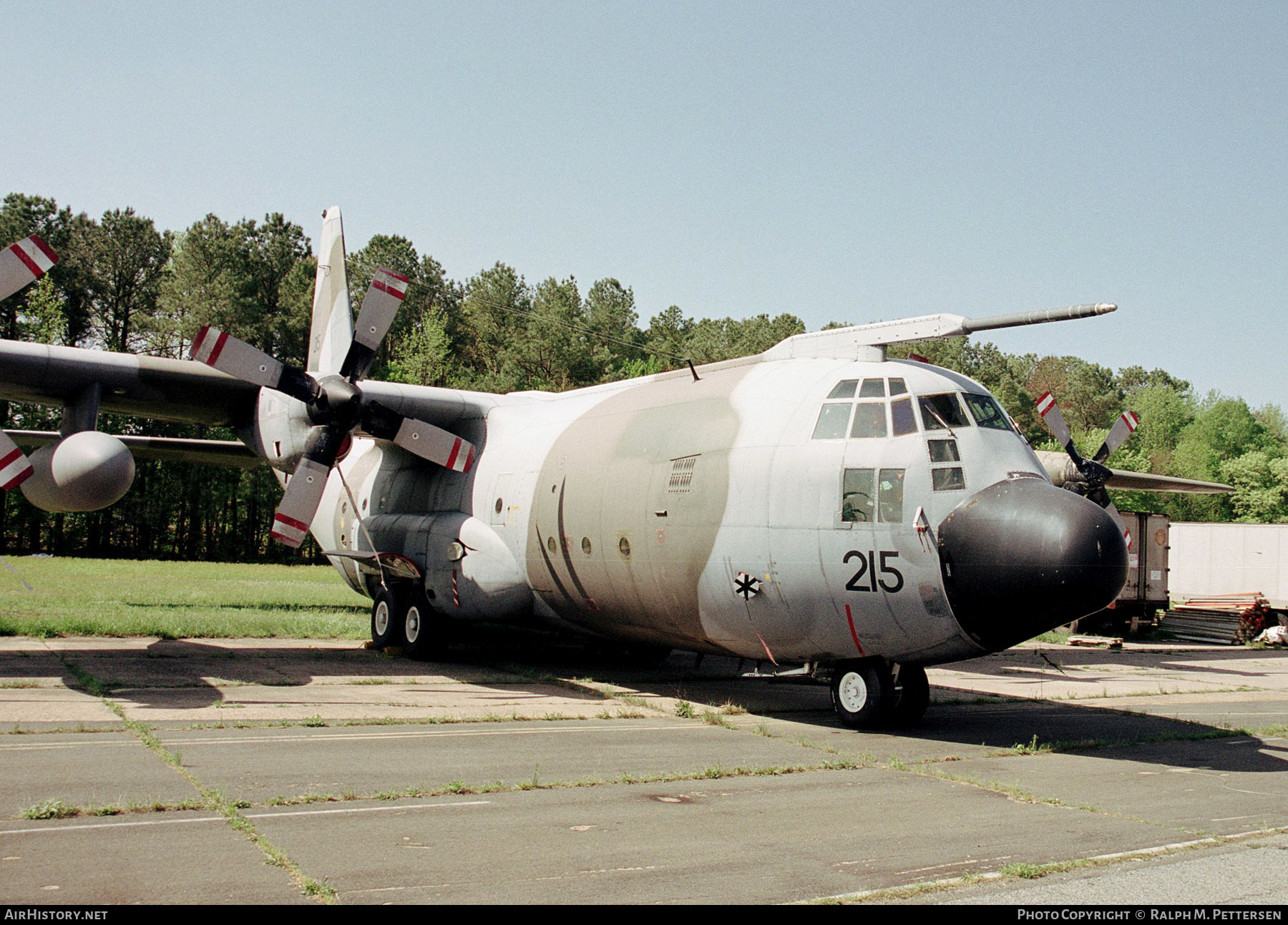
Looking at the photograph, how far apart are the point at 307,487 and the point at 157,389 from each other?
360 centimetres

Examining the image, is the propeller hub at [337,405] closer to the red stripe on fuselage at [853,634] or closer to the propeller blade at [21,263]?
the propeller blade at [21,263]

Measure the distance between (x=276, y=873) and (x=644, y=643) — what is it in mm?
9340

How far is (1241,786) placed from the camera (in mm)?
9922

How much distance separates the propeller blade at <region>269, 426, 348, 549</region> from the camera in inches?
622

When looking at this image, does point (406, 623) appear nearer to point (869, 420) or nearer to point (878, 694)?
point (878, 694)

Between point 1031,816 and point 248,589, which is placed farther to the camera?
point 248,589

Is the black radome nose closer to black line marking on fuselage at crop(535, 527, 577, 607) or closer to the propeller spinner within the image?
black line marking on fuselage at crop(535, 527, 577, 607)

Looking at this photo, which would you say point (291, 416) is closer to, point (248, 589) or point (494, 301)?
point (248, 589)

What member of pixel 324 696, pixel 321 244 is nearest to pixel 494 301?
pixel 321 244

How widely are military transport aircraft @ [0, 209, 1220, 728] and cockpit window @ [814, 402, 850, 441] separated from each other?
0.02 meters

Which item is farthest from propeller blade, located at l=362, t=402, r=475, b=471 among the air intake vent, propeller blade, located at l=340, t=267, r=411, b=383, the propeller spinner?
the air intake vent

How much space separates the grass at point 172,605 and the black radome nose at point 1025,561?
1429 cm

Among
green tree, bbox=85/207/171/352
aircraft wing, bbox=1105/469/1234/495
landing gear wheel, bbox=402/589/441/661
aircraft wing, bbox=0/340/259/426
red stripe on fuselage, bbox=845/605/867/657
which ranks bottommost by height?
landing gear wheel, bbox=402/589/441/661
